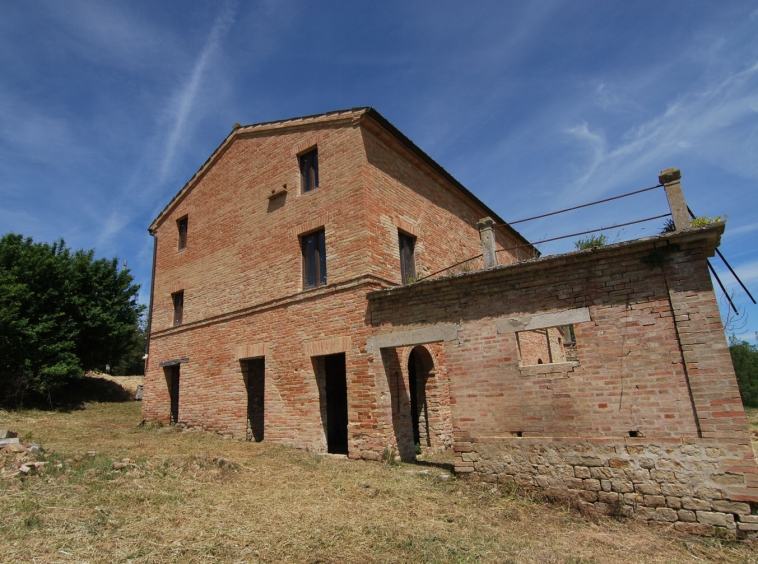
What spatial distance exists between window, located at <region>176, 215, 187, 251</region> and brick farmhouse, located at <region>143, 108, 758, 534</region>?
0.43ft

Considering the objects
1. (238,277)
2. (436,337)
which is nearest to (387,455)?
(436,337)

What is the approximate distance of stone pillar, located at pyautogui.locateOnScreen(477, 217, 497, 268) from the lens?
8.24m

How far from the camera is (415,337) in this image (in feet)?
28.9

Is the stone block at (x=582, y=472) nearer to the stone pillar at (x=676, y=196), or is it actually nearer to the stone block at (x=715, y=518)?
the stone block at (x=715, y=518)

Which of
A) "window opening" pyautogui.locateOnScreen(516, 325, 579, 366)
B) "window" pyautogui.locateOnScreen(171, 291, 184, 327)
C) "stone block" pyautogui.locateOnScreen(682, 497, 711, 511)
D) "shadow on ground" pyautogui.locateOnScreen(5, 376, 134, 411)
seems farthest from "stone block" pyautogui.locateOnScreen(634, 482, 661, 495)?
"shadow on ground" pyautogui.locateOnScreen(5, 376, 134, 411)

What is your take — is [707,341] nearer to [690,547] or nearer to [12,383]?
[690,547]

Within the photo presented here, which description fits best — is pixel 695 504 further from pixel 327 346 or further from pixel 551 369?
pixel 327 346

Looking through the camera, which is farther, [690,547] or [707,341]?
[707,341]

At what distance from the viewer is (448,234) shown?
13.6 metres

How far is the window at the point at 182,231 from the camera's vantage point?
1613 centimetres

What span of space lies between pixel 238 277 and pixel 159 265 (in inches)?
212

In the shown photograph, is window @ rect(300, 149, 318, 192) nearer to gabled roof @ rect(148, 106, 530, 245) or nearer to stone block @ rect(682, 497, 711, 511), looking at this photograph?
gabled roof @ rect(148, 106, 530, 245)

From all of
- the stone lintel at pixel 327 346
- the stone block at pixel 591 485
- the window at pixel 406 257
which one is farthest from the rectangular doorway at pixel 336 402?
the stone block at pixel 591 485

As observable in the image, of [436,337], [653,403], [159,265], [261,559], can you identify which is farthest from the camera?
[159,265]
